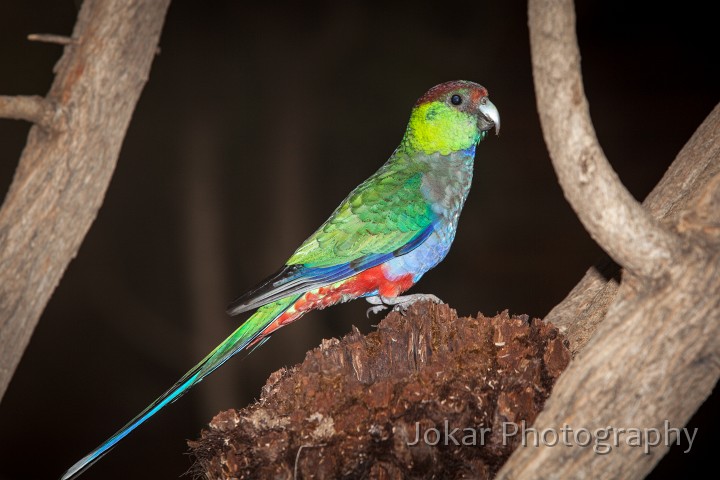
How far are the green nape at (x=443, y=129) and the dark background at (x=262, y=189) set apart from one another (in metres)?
2.81

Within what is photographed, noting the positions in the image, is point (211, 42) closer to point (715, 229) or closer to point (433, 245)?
point (433, 245)

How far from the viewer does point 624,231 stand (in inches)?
69.6

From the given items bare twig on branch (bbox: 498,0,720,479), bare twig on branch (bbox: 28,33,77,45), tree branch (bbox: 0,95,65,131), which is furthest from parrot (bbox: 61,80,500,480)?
bare twig on branch (bbox: 498,0,720,479)

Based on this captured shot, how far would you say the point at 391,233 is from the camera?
11.2 ft

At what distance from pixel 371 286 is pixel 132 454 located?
13.5 feet

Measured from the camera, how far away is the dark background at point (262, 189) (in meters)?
6.41

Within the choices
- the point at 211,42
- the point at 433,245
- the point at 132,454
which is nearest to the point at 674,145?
the point at 433,245

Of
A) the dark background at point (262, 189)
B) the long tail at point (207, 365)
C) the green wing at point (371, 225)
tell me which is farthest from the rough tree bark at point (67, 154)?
the dark background at point (262, 189)

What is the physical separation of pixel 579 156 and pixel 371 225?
Answer: 1.78 metres

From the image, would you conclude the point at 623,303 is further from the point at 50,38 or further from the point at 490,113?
the point at 50,38

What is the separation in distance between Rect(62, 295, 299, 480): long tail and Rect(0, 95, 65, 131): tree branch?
1.14 metres

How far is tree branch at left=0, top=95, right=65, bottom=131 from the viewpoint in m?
2.53

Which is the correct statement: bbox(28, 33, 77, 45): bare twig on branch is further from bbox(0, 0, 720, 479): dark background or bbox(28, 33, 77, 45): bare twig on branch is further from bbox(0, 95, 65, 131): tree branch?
bbox(0, 0, 720, 479): dark background

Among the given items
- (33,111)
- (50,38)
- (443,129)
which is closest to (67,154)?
(33,111)
